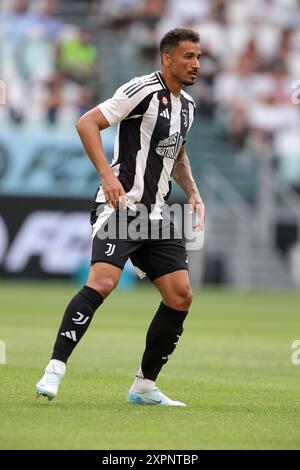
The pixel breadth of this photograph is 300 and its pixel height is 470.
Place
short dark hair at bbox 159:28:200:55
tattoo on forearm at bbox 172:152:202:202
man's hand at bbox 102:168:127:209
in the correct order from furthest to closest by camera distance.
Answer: tattoo on forearm at bbox 172:152:202:202 < short dark hair at bbox 159:28:200:55 < man's hand at bbox 102:168:127:209

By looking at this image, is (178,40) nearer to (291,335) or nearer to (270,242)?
(291,335)

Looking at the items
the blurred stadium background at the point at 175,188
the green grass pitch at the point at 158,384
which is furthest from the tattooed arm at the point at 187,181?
the blurred stadium background at the point at 175,188

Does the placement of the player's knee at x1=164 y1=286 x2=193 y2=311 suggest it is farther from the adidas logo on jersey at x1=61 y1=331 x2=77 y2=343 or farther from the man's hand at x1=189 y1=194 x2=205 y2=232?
the adidas logo on jersey at x1=61 y1=331 x2=77 y2=343

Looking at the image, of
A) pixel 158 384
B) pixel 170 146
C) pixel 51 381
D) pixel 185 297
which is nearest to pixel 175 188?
pixel 158 384

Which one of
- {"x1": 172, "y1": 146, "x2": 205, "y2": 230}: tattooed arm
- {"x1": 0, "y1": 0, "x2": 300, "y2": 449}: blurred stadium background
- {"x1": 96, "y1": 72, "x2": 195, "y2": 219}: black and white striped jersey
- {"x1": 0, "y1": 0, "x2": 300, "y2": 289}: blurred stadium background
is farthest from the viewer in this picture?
{"x1": 0, "y1": 0, "x2": 300, "y2": 289}: blurred stadium background

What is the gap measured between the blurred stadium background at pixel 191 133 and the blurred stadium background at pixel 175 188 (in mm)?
30

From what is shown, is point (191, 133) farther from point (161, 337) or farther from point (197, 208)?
point (161, 337)

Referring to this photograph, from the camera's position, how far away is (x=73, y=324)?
25.5 feet

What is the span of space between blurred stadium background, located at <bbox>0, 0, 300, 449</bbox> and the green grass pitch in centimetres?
12

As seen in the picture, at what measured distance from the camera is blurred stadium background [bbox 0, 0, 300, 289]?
24.7 meters

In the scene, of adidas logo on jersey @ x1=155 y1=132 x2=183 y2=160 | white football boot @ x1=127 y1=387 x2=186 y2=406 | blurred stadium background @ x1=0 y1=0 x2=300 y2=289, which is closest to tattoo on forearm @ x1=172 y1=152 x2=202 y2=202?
adidas logo on jersey @ x1=155 y1=132 x2=183 y2=160

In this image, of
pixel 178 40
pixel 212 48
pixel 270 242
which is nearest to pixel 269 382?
pixel 178 40

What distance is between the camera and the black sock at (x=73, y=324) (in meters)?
7.76
